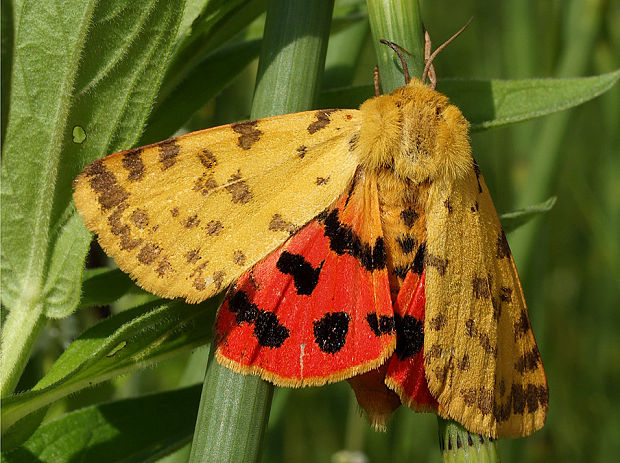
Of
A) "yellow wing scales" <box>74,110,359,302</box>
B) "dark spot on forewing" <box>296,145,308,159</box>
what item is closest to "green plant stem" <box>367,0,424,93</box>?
"yellow wing scales" <box>74,110,359,302</box>

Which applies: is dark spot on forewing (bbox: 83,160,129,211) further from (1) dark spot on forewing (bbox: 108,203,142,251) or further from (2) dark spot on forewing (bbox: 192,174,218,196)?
(2) dark spot on forewing (bbox: 192,174,218,196)

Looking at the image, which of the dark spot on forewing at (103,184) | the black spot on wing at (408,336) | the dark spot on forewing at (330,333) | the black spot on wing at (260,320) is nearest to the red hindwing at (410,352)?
the black spot on wing at (408,336)

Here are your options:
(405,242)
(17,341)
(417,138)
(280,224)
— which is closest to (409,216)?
(405,242)

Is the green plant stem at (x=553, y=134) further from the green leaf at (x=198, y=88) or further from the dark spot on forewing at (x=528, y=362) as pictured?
the green leaf at (x=198, y=88)

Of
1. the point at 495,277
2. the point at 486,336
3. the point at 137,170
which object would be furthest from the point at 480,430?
the point at 137,170

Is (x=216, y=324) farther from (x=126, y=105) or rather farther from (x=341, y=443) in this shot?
(x=341, y=443)

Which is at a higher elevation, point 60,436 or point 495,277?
point 495,277
